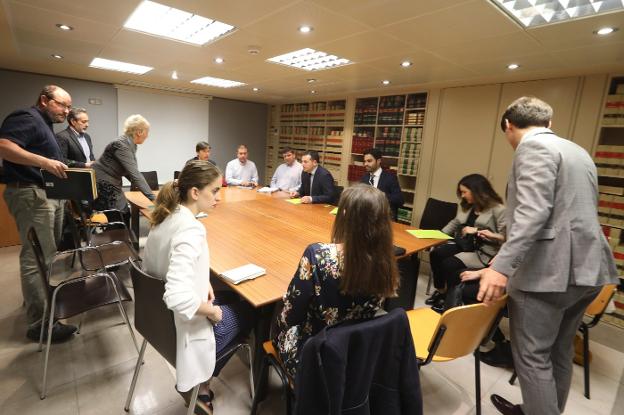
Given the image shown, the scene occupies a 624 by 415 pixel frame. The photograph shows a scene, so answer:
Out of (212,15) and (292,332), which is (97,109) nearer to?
(212,15)

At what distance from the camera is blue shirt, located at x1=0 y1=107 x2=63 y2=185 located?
1946 millimetres

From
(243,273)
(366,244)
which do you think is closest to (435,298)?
(243,273)

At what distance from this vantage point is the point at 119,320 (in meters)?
2.51

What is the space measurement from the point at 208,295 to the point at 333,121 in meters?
5.05

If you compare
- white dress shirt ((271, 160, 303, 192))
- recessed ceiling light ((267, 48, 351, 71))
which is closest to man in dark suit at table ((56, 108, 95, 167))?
recessed ceiling light ((267, 48, 351, 71))

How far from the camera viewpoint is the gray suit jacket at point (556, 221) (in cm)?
134

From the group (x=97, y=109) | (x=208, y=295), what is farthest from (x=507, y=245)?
(x=97, y=109)

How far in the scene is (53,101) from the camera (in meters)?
2.10

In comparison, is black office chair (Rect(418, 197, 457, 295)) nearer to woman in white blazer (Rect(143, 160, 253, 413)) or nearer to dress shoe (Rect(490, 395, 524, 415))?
dress shoe (Rect(490, 395, 524, 415))

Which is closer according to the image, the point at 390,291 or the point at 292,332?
the point at 390,291

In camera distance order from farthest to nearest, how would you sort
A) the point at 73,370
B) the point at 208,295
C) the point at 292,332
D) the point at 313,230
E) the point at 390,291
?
the point at 313,230
the point at 73,370
the point at 208,295
the point at 292,332
the point at 390,291

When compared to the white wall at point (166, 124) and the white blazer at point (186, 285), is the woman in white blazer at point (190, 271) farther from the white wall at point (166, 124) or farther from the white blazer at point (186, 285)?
the white wall at point (166, 124)

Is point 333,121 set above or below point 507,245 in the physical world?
above

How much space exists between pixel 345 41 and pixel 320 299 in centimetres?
226
